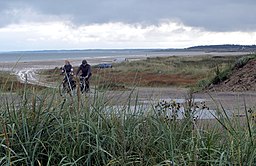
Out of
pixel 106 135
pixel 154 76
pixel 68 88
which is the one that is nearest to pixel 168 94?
pixel 68 88

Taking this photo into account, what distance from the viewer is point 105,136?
442cm

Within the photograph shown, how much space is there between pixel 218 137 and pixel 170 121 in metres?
0.55

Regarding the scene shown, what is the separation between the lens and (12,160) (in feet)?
13.9

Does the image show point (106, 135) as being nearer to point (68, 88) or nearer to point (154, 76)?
point (68, 88)

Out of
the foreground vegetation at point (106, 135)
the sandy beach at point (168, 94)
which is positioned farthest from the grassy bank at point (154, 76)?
the foreground vegetation at point (106, 135)

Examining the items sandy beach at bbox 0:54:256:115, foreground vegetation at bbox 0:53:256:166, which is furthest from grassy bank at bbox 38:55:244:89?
foreground vegetation at bbox 0:53:256:166

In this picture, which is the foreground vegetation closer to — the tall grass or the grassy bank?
the tall grass

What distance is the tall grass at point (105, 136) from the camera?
165 inches

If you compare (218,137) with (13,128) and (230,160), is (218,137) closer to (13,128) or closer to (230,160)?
(230,160)

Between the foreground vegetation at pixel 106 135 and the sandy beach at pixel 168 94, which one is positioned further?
the sandy beach at pixel 168 94

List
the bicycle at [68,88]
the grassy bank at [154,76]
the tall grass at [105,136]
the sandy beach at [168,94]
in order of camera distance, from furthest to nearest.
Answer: the grassy bank at [154,76] < the sandy beach at [168,94] < the bicycle at [68,88] < the tall grass at [105,136]

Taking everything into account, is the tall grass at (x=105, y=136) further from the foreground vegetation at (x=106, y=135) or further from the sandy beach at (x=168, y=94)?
the sandy beach at (x=168, y=94)

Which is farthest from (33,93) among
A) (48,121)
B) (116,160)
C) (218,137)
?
(218,137)

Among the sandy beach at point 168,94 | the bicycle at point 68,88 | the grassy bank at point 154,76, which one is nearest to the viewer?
the bicycle at point 68,88
